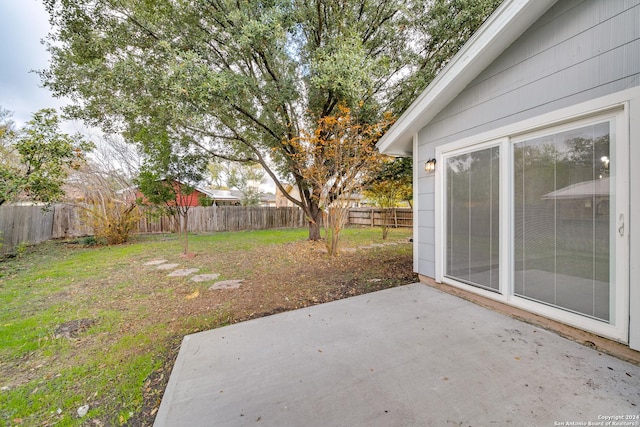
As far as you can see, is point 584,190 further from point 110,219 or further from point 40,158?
point 110,219

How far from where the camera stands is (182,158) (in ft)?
21.7

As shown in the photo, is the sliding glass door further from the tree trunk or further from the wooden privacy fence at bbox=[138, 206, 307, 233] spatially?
the wooden privacy fence at bbox=[138, 206, 307, 233]

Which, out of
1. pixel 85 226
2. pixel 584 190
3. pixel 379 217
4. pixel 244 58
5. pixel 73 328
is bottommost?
pixel 73 328

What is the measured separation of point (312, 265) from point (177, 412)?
4049 millimetres

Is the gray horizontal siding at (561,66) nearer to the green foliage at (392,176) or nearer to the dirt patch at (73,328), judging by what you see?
the green foliage at (392,176)

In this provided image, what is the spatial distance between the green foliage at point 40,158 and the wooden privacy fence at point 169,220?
4.24 ft

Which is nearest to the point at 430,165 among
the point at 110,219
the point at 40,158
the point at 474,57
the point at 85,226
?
the point at 474,57

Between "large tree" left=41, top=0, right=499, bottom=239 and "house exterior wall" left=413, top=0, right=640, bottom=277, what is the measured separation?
270cm

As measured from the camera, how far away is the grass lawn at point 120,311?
1.84 meters

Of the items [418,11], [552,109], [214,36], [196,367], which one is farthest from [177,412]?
[418,11]

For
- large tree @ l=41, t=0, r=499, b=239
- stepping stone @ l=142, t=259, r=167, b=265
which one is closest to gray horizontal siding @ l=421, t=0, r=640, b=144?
large tree @ l=41, t=0, r=499, b=239

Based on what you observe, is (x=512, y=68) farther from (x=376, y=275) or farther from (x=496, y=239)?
(x=376, y=275)

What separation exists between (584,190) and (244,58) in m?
7.17

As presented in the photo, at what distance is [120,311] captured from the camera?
10.8 feet
